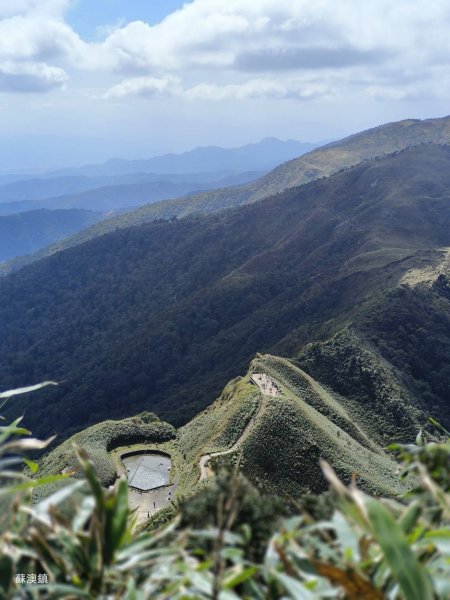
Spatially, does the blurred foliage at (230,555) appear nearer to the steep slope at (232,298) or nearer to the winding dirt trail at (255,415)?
the winding dirt trail at (255,415)

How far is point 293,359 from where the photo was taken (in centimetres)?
5519

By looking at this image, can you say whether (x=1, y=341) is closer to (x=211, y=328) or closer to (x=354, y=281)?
(x=211, y=328)

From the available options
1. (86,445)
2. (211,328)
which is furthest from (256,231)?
(86,445)

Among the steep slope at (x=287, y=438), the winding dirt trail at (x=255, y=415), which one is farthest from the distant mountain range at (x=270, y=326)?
the winding dirt trail at (x=255, y=415)

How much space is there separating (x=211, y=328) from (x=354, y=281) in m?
26.7

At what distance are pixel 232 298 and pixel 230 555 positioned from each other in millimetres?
98663

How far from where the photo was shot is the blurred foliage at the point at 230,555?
2.85 m

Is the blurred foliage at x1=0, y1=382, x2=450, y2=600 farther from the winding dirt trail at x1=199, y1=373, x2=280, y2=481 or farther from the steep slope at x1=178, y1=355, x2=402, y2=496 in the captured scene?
the winding dirt trail at x1=199, y1=373, x2=280, y2=481

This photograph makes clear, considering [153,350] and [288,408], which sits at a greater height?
[288,408]

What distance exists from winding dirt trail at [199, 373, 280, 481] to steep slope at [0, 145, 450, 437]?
35.9 ft

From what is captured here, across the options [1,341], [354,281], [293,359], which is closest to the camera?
[293,359]

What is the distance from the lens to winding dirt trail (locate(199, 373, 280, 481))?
34094 mm

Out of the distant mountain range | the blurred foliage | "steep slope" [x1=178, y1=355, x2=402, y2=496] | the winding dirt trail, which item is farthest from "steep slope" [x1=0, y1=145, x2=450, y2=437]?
the blurred foliage

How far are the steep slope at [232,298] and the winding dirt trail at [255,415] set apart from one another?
35.9 feet
